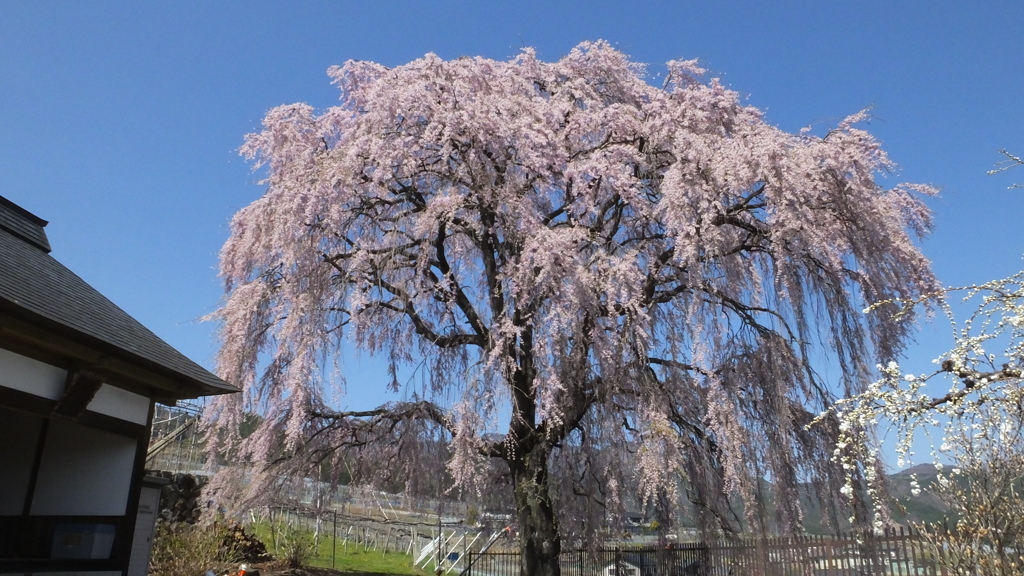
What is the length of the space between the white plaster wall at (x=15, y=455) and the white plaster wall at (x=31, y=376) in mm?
2146

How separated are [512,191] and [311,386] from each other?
4.56m

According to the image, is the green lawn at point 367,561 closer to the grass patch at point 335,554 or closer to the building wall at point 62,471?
the grass patch at point 335,554

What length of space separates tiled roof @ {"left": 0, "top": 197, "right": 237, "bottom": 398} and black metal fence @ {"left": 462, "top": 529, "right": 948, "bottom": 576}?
7541 mm

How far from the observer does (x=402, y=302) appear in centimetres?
1248

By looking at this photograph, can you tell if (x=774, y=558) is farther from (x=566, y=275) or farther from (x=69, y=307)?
(x=69, y=307)

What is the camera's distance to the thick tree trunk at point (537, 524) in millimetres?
11734

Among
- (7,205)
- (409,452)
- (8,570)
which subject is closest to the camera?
(8,570)

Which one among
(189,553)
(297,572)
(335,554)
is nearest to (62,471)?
(189,553)

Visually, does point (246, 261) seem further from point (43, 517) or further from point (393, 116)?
point (43, 517)

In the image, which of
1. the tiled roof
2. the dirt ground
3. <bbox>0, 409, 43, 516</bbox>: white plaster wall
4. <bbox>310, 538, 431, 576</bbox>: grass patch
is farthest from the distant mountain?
<bbox>310, 538, 431, 576</bbox>: grass patch

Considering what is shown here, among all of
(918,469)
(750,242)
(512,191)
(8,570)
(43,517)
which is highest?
(512,191)

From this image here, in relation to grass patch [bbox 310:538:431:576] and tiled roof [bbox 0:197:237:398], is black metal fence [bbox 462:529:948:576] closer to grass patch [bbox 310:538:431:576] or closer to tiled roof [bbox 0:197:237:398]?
grass patch [bbox 310:538:431:576]

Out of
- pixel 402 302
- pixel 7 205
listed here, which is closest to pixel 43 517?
pixel 7 205

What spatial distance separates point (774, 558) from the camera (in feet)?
34.8
